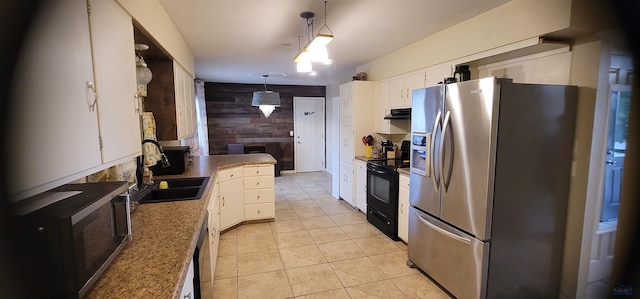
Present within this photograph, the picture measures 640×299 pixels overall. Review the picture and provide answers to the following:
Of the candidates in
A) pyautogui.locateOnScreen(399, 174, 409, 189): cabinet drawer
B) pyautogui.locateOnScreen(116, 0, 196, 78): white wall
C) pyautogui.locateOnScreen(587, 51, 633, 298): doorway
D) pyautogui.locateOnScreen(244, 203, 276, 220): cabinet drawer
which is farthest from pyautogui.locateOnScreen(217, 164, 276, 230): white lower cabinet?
pyautogui.locateOnScreen(587, 51, 633, 298): doorway

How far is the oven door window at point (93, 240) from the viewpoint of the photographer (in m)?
0.84

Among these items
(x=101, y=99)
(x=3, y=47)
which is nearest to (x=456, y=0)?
(x=101, y=99)

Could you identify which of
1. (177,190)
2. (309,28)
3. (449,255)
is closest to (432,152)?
(449,255)

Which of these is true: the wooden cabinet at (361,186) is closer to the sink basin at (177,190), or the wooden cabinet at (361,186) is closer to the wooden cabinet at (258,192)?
A: the wooden cabinet at (258,192)

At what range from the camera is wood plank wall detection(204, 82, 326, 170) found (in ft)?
22.5

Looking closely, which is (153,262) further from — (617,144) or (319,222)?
(319,222)

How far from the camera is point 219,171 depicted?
3.30 meters

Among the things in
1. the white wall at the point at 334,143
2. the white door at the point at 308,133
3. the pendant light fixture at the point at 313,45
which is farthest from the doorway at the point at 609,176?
the white door at the point at 308,133

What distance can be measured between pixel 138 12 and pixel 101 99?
0.84 m

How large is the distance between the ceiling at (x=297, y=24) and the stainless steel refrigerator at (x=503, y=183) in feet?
2.61

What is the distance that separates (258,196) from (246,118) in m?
3.69

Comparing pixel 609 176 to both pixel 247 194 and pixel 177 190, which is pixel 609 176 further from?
pixel 247 194

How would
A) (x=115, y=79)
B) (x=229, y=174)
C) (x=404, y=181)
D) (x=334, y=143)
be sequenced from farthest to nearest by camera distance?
(x=334, y=143) < (x=229, y=174) < (x=404, y=181) < (x=115, y=79)

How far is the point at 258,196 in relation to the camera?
3.84 meters
